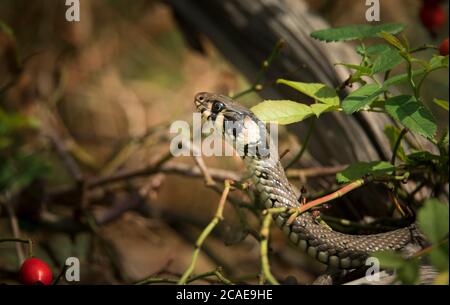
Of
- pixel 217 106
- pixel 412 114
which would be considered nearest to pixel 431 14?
pixel 217 106

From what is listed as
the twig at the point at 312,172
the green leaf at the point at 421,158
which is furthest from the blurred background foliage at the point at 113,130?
A: the green leaf at the point at 421,158

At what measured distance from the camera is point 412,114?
173 centimetres

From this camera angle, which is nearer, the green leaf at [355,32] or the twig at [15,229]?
the green leaf at [355,32]

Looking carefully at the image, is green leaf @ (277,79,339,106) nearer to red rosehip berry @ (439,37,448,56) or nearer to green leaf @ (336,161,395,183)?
green leaf @ (336,161,395,183)

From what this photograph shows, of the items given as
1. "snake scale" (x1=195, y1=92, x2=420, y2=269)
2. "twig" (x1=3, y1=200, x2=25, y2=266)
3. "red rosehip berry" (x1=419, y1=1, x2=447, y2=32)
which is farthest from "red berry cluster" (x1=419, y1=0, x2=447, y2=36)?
"twig" (x1=3, y1=200, x2=25, y2=266)

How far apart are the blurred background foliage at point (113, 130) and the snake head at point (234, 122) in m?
0.80

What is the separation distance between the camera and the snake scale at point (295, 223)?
1934 millimetres

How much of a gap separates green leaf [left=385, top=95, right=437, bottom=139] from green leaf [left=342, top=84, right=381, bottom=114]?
2.3 inches

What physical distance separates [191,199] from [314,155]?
5.62 ft

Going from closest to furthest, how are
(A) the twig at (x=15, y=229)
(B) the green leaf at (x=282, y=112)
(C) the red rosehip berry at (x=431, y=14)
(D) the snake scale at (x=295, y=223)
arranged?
(B) the green leaf at (x=282, y=112) → (D) the snake scale at (x=295, y=223) → (A) the twig at (x=15, y=229) → (C) the red rosehip berry at (x=431, y=14)

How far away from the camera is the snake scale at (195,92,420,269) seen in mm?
1934

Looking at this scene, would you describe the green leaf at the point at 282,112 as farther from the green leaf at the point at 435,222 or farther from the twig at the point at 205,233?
the green leaf at the point at 435,222

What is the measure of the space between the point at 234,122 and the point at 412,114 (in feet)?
2.05

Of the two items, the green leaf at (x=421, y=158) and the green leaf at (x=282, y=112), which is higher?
the green leaf at (x=282, y=112)
